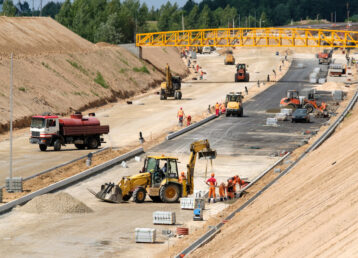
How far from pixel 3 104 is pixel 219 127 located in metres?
19.1

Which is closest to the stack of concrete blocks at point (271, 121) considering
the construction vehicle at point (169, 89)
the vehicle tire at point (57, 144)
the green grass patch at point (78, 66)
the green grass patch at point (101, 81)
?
the vehicle tire at point (57, 144)

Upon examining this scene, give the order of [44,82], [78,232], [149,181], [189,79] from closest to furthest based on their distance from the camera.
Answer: [78,232] → [149,181] → [44,82] → [189,79]

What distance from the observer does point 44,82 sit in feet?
261

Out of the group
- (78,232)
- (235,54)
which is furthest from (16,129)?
(235,54)

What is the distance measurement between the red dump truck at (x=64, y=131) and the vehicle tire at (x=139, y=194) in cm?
1643

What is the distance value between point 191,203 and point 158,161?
8.97 ft

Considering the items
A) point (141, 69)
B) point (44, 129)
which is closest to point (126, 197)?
point (44, 129)

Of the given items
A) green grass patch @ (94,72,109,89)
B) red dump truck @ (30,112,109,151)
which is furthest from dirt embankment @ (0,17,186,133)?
red dump truck @ (30,112,109,151)

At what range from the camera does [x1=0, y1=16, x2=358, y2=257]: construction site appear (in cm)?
2777

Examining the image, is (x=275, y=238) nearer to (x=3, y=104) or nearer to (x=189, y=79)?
(x=3, y=104)

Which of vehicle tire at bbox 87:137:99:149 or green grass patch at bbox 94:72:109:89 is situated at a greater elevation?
green grass patch at bbox 94:72:109:89

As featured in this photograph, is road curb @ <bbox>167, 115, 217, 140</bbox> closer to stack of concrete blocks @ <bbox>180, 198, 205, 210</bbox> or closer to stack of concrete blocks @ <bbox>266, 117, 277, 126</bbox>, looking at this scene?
stack of concrete blocks @ <bbox>266, 117, 277, 126</bbox>

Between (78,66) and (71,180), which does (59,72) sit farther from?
(71,180)

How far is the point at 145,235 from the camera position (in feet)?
95.5
